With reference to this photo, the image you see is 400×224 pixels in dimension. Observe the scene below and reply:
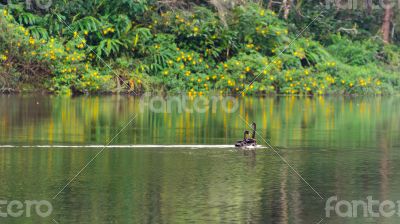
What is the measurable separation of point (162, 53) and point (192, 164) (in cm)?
2332

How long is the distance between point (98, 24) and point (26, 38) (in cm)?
300

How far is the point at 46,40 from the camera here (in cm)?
3828

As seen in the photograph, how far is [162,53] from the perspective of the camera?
39281mm

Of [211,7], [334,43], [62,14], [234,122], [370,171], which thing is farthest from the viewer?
[334,43]

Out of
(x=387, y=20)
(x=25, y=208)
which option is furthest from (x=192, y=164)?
(x=387, y=20)

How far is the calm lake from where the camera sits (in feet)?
38.8

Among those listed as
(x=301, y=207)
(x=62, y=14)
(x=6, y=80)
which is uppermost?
(x=62, y=14)

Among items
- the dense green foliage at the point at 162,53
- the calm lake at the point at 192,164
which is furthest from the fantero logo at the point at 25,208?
the dense green foliage at the point at 162,53

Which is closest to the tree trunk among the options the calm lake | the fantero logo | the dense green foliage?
the dense green foliage

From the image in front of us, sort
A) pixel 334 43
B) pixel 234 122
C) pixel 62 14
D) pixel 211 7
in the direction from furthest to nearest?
pixel 334 43 → pixel 211 7 → pixel 62 14 → pixel 234 122

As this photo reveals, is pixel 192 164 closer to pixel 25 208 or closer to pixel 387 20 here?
pixel 25 208

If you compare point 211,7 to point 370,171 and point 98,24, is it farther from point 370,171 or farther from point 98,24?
point 370,171

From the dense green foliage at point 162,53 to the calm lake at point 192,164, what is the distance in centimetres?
802

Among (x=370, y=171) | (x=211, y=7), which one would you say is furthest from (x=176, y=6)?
(x=370, y=171)
